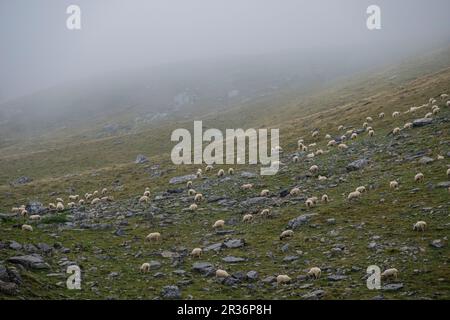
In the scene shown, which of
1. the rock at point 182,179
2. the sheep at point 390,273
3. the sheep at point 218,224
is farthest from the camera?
the rock at point 182,179

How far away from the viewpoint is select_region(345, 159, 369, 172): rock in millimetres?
36594

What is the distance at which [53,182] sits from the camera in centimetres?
7000

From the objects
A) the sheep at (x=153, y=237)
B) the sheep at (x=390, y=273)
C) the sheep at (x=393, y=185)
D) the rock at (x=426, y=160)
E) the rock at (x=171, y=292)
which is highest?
the rock at (x=426, y=160)

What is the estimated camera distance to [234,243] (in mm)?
27062

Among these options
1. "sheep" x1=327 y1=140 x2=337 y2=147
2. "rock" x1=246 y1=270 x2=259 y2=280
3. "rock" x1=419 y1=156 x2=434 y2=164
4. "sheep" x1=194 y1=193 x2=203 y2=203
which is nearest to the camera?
"rock" x1=246 y1=270 x2=259 y2=280

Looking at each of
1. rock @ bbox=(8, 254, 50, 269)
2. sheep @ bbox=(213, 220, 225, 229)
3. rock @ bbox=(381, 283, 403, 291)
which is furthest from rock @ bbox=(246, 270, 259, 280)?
rock @ bbox=(8, 254, 50, 269)

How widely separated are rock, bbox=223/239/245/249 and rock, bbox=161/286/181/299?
238 inches

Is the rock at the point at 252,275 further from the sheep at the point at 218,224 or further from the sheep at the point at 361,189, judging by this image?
the sheep at the point at 361,189

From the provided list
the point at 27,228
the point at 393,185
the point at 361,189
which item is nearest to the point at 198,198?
the point at 361,189

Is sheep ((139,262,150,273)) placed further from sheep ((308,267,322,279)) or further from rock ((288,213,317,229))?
rock ((288,213,317,229))

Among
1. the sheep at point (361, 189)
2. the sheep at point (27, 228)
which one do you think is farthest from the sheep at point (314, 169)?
the sheep at point (27, 228)

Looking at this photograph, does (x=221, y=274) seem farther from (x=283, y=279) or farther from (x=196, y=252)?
(x=196, y=252)

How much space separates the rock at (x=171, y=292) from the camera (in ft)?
67.3

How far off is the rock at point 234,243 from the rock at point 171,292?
6.04 metres
